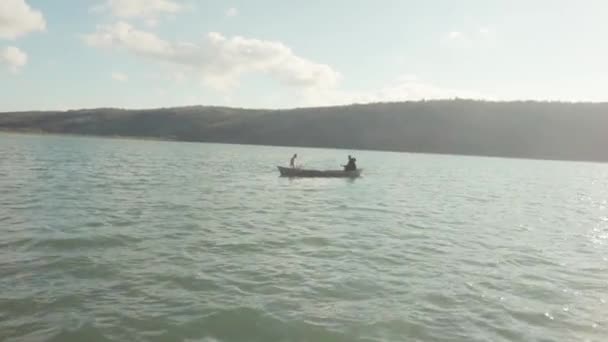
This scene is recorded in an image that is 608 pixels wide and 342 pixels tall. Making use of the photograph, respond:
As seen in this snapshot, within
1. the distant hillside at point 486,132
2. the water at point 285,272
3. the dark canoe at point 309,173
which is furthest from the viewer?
the distant hillside at point 486,132

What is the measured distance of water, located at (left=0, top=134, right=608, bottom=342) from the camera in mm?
9836

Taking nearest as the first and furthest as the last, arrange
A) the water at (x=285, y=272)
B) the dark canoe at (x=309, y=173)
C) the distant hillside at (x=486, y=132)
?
the water at (x=285, y=272)
the dark canoe at (x=309, y=173)
the distant hillside at (x=486, y=132)

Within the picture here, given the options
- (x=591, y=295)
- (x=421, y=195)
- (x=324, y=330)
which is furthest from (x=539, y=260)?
(x=421, y=195)

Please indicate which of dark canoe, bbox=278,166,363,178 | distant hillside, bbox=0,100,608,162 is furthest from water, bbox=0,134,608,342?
distant hillside, bbox=0,100,608,162

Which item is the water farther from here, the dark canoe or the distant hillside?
the distant hillside

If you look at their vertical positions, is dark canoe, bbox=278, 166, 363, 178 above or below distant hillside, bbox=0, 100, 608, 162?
below

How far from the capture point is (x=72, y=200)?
25297 millimetres

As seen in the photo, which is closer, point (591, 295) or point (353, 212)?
point (591, 295)

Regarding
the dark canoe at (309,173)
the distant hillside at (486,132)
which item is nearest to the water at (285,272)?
the dark canoe at (309,173)

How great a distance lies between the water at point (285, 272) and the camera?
32.3ft

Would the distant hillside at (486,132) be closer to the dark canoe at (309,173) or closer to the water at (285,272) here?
the dark canoe at (309,173)

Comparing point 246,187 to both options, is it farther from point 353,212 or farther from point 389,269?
point 389,269

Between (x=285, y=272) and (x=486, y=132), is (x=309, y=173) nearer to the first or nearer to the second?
(x=285, y=272)

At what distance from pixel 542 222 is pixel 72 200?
24.9 meters
